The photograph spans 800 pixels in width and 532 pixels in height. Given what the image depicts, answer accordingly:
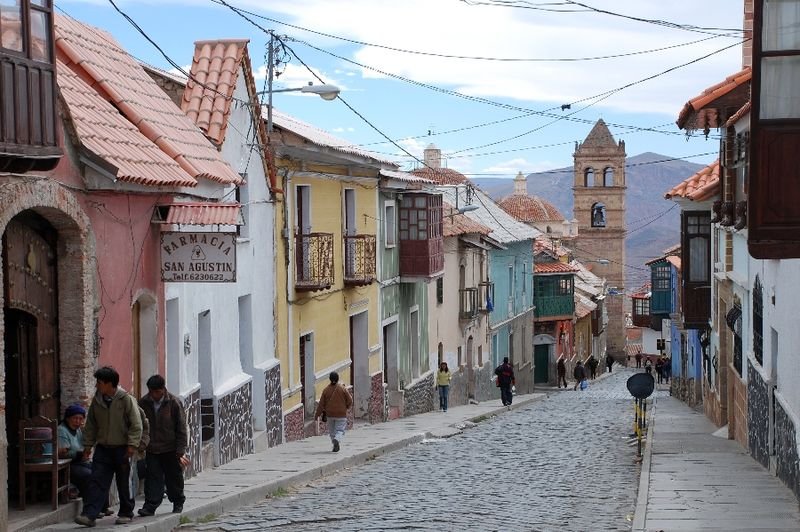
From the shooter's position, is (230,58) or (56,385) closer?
(56,385)

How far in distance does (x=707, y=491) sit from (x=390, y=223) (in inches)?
687

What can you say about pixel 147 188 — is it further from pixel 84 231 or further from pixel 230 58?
pixel 230 58

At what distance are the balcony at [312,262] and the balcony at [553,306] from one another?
40.7 m

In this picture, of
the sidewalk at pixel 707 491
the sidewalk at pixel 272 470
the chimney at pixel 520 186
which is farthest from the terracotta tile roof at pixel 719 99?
the chimney at pixel 520 186

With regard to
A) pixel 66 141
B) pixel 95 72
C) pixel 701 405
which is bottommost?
pixel 701 405

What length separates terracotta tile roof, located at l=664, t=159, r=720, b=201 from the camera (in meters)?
26.4

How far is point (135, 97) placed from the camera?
16.6m

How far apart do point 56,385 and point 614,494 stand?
7.23 metres

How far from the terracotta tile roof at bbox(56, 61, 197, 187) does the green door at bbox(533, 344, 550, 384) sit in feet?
175

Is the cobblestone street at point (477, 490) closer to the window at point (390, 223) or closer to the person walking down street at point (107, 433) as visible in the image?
the person walking down street at point (107, 433)

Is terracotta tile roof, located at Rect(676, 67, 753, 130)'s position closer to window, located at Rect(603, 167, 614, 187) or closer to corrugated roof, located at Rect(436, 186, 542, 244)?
corrugated roof, located at Rect(436, 186, 542, 244)

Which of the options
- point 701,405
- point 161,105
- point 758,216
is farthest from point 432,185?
point 758,216

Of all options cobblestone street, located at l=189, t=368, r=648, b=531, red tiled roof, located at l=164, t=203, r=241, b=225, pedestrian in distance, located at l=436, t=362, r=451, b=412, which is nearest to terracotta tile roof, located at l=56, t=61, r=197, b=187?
red tiled roof, located at l=164, t=203, r=241, b=225

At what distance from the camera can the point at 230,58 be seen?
20594mm
